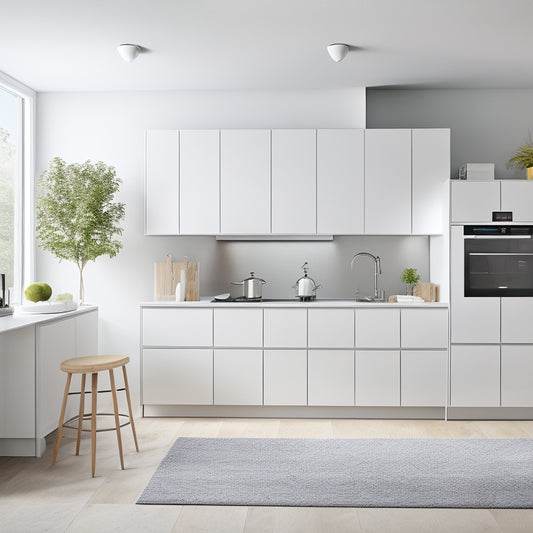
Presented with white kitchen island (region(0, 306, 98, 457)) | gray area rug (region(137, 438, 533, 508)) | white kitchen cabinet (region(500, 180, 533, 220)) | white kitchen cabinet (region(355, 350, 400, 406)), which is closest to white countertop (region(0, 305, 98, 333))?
white kitchen island (region(0, 306, 98, 457))

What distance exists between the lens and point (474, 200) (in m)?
4.80

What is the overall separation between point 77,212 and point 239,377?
1.86 meters

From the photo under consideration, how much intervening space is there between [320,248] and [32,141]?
271 centimetres

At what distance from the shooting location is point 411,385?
15.9ft

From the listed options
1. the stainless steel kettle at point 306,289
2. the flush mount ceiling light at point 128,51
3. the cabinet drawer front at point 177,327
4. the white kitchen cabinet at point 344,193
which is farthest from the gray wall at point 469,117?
the cabinet drawer front at point 177,327

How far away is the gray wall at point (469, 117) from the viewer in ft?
17.8

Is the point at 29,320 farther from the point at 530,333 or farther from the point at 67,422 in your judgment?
the point at 530,333

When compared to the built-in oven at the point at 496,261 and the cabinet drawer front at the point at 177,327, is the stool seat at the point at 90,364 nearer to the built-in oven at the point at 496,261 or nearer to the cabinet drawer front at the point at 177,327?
the cabinet drawer front at the point at 177,327

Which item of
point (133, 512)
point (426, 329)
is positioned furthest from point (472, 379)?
point (133, 512)

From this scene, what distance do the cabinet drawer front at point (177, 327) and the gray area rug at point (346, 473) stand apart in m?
0.87

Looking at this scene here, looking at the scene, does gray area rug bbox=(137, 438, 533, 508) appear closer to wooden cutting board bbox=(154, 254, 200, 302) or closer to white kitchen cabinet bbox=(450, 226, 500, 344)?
white kitchen cabinet bbox=(450, 226, 500, 344)

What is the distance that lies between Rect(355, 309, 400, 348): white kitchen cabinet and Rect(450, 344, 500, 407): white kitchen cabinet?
0.48 meters

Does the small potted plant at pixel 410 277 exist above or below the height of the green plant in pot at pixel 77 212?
below

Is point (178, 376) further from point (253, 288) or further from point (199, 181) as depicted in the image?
point (199, 181)
